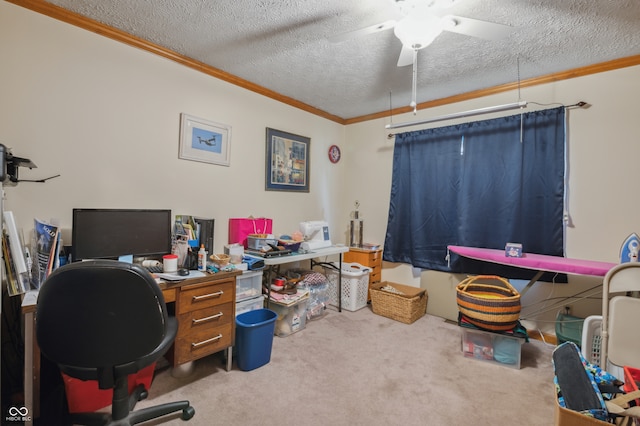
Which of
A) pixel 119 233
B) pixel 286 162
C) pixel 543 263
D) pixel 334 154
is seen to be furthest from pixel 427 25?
pixel 334 154

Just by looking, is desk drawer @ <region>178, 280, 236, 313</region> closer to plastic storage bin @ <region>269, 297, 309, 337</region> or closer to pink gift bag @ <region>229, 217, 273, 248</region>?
plastic storage bin @ <region>269, 297, 309, 337</region>

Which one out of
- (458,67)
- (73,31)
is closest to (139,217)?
(73,31)

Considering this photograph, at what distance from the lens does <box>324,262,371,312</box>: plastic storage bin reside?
3420 mm

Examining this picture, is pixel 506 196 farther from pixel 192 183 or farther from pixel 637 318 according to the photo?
pixel 192 183

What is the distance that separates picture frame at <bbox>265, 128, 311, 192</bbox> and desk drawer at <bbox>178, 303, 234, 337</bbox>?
1.51 metres

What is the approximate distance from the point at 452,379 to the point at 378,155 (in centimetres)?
264

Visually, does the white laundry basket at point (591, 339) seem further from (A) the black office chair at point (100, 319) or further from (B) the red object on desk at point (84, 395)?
(B) the red object on desk at point (84, 395)

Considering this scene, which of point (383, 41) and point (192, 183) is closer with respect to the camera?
point (383, 41)

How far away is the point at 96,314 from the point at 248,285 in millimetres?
1351

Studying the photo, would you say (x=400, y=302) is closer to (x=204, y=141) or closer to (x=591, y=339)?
(x=591, y=339)

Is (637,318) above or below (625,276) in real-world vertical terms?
below

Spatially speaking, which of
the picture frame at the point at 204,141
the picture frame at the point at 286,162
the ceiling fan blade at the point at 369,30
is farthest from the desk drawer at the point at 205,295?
the ceiling fan blade at the point at 369,30

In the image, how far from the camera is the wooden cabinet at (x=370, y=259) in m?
3.70

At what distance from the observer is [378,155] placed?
155 inches
